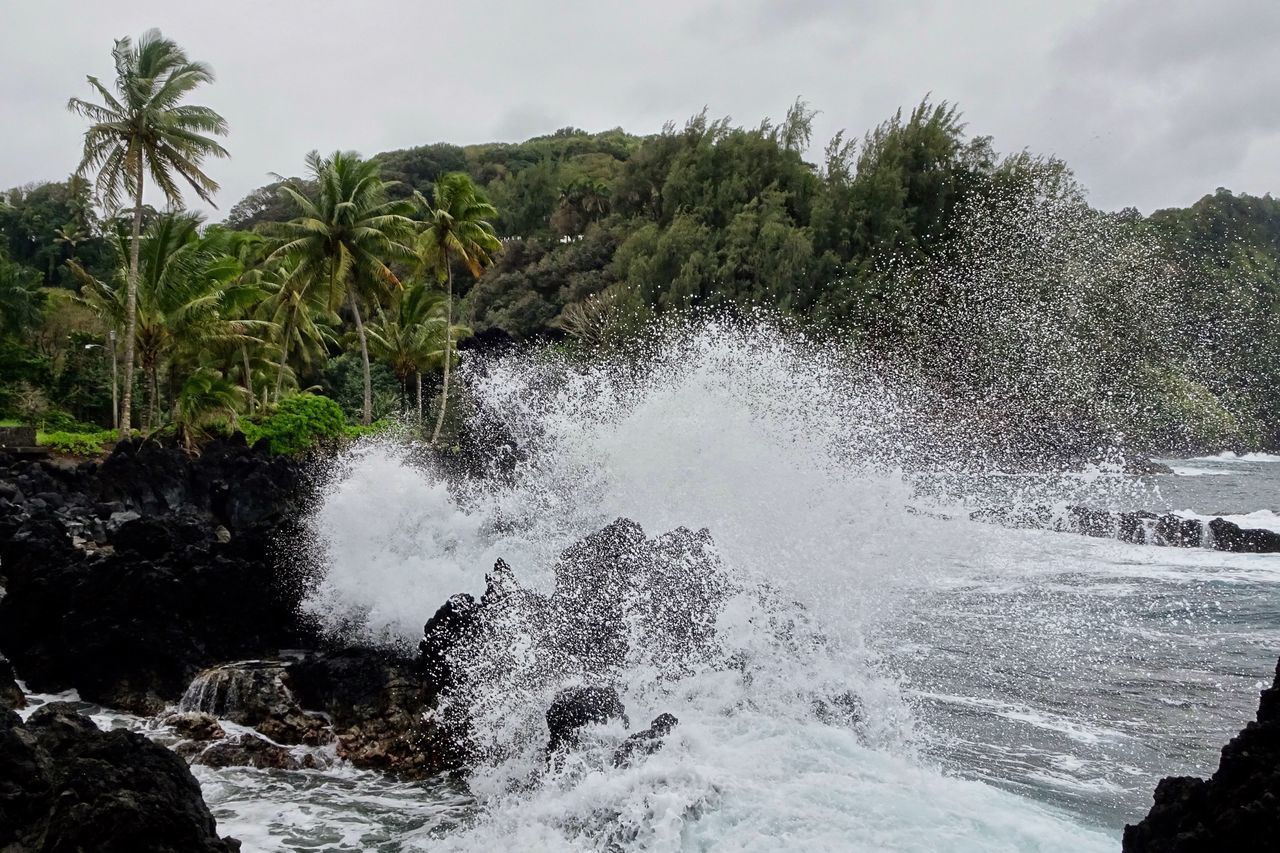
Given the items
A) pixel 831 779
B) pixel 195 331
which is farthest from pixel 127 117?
pixel 831 779

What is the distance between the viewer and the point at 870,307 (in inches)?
1427

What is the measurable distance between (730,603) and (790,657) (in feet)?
2.21

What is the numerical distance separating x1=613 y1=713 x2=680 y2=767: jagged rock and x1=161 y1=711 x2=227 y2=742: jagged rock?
3877 millimetres

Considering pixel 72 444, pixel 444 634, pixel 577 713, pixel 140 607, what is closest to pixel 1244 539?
pixel 444 634

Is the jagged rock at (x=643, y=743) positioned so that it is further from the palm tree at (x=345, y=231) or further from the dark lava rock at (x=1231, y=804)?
the palm tree at (x=345, y=231)

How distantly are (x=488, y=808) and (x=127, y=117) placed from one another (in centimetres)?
2078

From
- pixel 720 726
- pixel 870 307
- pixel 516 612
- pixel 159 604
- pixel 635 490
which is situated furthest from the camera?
pixel 870 307

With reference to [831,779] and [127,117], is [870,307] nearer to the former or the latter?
[127,117]

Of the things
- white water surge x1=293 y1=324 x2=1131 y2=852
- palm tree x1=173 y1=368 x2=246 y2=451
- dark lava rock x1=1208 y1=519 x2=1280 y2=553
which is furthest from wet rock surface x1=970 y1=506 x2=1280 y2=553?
palm tree x1=173 y1=368 x2=246 y2=451

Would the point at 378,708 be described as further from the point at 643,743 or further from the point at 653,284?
the point at 653,284

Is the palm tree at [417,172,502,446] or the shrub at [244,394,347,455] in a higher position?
the palm tree at [417,172,502,446]

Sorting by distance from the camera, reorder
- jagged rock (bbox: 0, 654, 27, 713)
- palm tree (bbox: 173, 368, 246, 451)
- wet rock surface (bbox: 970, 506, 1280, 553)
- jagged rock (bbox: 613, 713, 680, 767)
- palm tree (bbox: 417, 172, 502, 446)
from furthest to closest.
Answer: palm tree (bbox: 417, 172, 502, 446) → palm tree (bbox: 173, 368, 246, 451) → wet rock surface (bbox: 970, 506, 1280, 553) → jagged rock (bbox: 0, 654, 27, 713) → jagged rock (bbox: 613, 713, 680, 767)

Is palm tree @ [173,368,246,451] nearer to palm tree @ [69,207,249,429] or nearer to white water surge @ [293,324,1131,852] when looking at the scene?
palm tree @ [69,207,249,429]

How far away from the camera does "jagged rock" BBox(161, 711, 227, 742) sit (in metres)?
8.08
